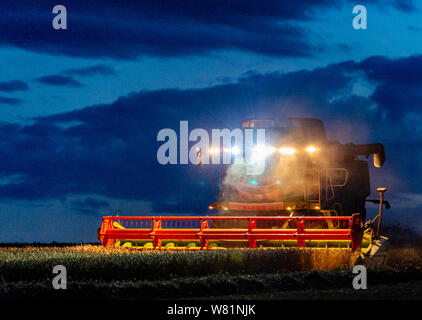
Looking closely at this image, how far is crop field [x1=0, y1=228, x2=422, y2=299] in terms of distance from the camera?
11812 millimetres

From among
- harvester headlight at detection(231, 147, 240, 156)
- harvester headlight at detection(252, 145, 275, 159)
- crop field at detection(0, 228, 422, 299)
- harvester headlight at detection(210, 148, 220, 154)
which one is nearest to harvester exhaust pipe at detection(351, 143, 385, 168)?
harvester headlight at detection(252, 145, 275, 159)

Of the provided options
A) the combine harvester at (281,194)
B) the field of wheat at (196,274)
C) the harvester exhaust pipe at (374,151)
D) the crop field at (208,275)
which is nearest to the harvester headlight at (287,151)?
the combine harvester at (281,194)

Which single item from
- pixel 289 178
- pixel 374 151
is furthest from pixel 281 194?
pixel 374 151

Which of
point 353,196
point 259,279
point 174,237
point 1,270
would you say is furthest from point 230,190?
point 1,270

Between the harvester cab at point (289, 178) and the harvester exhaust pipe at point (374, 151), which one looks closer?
the harvester cab at point (289, 178)

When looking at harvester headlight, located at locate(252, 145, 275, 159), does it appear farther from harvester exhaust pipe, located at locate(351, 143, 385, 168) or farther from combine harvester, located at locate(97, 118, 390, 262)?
harvester exhaust pipe, located at locate(351, 143, 385, 168)

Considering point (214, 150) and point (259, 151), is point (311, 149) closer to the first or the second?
point (259, 151)

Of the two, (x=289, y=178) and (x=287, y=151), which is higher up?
(x=287, y=151)

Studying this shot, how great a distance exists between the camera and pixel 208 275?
13531mm

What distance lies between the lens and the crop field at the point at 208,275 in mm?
11812

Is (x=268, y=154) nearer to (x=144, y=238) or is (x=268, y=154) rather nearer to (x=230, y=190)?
(x=230, y=190)

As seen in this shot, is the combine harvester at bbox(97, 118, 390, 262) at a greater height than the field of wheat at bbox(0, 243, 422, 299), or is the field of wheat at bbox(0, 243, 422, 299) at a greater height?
the combine harvester at bbox(97, 118, 390, 262)

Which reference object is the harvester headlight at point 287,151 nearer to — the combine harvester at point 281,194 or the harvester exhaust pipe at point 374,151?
the combine harvester at point 281,194

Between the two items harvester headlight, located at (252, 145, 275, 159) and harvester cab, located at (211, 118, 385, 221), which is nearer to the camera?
harvester cab, located at (211, 118, 385, 221)
